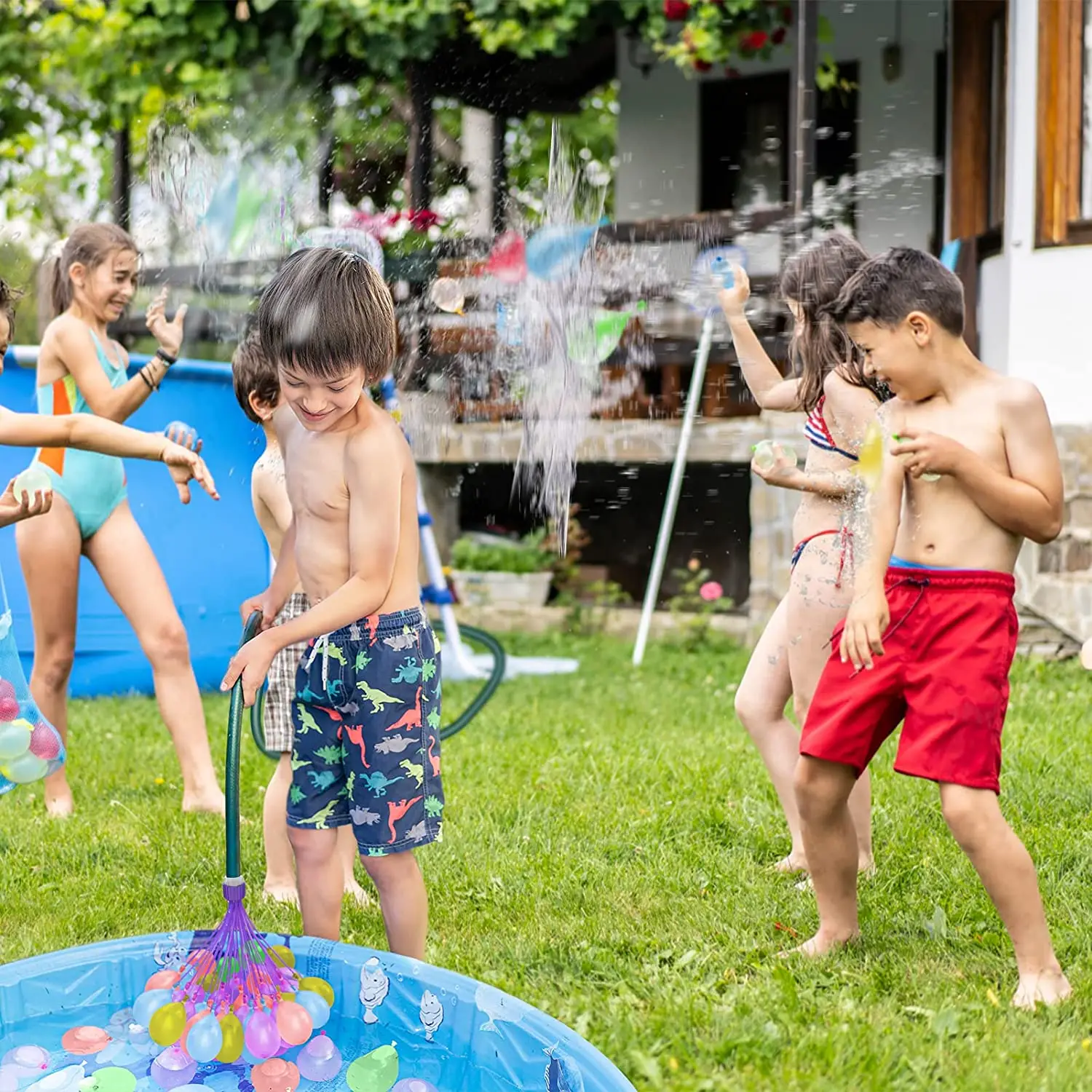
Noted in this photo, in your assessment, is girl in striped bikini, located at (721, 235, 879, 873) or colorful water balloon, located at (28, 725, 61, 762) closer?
colorful water balloon, located at (28, 725, 61, 762)

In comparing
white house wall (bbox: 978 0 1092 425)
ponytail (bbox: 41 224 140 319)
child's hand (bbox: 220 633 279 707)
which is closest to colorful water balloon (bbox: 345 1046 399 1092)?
child's hand (bbox: 220 633 279 707)

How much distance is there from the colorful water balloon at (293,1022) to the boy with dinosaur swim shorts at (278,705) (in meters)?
0.68

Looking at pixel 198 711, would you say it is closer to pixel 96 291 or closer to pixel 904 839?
pixel 96 291

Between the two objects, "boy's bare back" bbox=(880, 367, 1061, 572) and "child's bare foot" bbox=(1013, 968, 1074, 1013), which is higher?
"boy's bare back" bbox=(880, 367, 1061, 572)

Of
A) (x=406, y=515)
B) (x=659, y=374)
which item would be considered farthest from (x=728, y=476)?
(x=406, y=515)

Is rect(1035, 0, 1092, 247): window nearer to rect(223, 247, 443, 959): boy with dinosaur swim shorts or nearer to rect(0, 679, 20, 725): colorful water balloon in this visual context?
rect(223, 247, 443, 959): boy with dinosaur swim shorts

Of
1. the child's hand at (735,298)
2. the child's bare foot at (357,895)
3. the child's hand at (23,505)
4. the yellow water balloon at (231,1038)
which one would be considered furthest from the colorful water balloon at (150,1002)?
the child's hand at (735,298)

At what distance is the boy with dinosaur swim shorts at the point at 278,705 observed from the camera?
2953mm

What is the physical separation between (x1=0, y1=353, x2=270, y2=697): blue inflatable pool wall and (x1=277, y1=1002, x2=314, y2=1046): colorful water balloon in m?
3.40

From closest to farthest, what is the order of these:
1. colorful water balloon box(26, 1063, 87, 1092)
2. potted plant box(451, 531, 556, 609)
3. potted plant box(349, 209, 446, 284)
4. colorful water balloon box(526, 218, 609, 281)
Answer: colorful water balloon box(26, 1063, 87, 1092), colorful water balloon box(526, 218, 609, 281), potted plant box(349, 209, 446, 284), potted plant box(451, 531, 556, 609)

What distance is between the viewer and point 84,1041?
93.4 inches

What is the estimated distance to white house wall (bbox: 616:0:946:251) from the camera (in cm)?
809

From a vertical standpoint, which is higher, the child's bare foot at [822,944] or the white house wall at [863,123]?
the white house wall at [863,123]

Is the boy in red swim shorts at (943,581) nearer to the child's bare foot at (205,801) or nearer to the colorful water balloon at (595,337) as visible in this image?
the colorful water balloon at (595,337)
